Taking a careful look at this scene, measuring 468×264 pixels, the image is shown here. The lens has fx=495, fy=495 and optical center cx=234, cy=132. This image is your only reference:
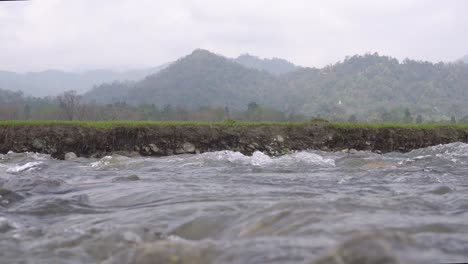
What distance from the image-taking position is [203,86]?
8394 cm

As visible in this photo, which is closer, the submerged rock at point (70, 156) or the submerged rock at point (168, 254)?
the submerged rock at point (168, 254)

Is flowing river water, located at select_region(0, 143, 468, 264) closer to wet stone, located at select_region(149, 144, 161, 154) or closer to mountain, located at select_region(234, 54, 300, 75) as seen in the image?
wet stone, located at select_region(149, 144, 161, 154)

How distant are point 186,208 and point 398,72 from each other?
9216 centimetres

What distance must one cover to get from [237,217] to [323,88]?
291ft

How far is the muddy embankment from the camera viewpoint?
38.2ft

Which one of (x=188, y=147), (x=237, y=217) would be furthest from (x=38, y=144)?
(x=237, y=217)

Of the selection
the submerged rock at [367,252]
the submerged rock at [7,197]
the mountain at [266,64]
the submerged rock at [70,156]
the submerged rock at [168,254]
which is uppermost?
the mountain at [266,64]

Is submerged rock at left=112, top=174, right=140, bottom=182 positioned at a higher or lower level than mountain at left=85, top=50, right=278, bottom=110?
lower

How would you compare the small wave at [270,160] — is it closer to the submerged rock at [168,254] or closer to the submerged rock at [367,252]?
the submerged rock at [168,254]

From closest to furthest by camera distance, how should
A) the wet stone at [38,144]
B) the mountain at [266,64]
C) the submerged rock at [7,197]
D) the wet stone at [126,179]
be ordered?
1. the submerged rock at [7,197]
2. the wet stone at [126,179]
3. the wet stone at [38,144]
4. the mountain at [266,64]

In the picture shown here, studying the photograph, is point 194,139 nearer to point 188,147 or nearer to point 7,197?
point 188,147

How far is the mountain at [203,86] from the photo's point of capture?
3068 inches

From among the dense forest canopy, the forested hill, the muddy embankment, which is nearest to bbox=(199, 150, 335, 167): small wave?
the muddy embankment

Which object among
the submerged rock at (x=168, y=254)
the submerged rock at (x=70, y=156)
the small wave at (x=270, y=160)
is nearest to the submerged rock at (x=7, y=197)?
the submerged rock at (x=168, y=254)
